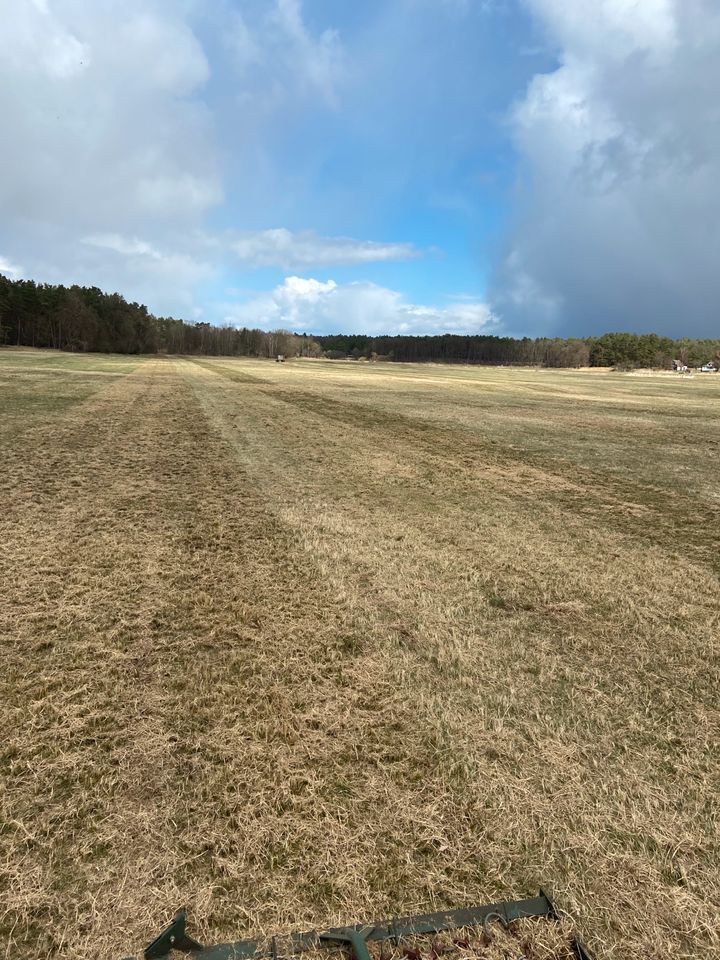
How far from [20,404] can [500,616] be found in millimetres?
18764

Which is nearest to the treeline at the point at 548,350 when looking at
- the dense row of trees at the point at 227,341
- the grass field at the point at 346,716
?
the dense row of trees at the point at 227,341

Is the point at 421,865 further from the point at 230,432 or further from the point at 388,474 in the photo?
the point at 230,432

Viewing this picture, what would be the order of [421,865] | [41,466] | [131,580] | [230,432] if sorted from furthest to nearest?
[230,432] < [41,466] < [131,580] < [421,865]

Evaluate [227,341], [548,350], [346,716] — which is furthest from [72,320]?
[548,350]

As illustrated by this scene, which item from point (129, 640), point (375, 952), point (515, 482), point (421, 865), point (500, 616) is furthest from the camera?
point (515, 482)

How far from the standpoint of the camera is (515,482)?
9.80 m

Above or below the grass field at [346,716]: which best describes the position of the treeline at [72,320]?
above

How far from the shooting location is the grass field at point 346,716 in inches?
83.4

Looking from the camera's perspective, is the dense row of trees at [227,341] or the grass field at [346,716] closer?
the grass field at [346,716]

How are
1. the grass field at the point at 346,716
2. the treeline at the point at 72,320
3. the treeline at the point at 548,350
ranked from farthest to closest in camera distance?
the treeline at the point at 548,350
the treeline at the point at 72,320
the grass field at the point at 346,716

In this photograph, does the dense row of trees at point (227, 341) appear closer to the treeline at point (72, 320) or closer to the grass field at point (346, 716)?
the treeline at point (72, 320)

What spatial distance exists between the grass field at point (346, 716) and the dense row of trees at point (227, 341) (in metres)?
99.8

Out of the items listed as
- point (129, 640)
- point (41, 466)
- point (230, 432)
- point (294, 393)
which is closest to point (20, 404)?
point (230, 432)

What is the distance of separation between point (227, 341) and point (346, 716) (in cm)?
15650
